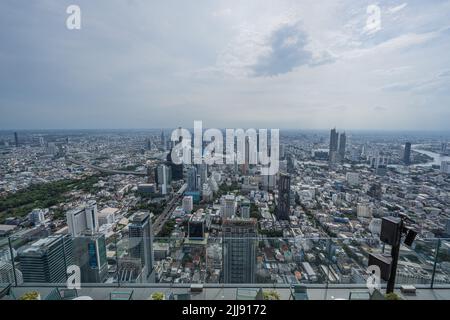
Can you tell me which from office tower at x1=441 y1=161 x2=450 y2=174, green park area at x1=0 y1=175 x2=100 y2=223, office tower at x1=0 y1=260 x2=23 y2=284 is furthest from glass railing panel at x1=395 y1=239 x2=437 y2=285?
green park area at x1=0 y1=175 x2=100 y2=223

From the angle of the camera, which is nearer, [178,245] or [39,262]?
[39,262]

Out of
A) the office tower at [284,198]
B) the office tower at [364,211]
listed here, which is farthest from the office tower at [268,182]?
the office tower at [364,211]

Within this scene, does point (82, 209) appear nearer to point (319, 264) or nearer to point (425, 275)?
point (319, 264)

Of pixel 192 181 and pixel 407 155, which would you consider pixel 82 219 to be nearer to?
pixel 192 181

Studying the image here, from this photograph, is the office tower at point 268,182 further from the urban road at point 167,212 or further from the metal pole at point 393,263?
the metal pole at point 393,263

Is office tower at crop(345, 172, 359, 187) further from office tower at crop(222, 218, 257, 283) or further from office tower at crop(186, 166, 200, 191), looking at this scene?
office tower at crop(222, 218, 257, 283)

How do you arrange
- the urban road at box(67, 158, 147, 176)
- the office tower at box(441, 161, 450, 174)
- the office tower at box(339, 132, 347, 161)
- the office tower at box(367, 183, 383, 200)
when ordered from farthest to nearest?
1. the urban road at box(67, 158, 147, 176)
2. the office tower at box(339, 132, 347, 161)
3. the office tower at box(367, 183, 383, 200)
4. the office tower at box(441, 161, 450, 174)
